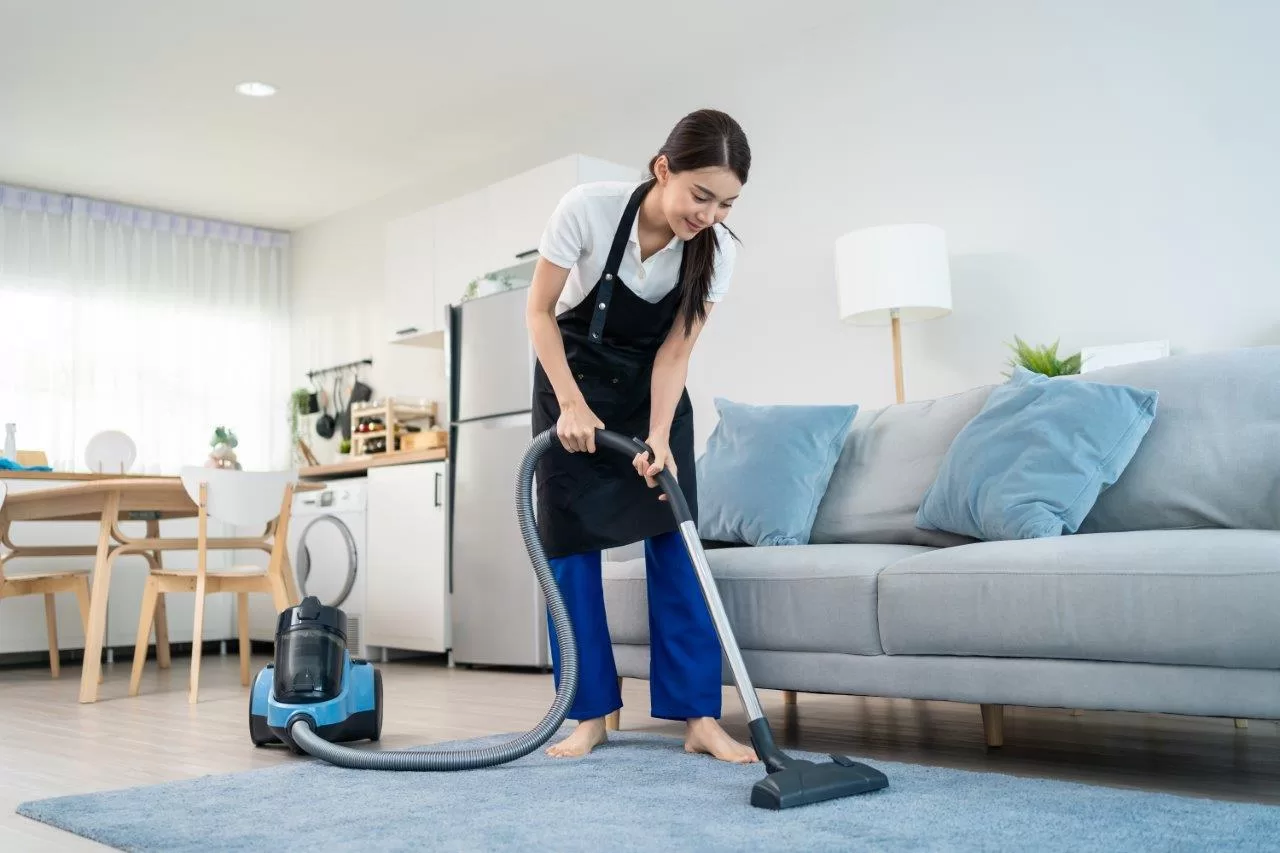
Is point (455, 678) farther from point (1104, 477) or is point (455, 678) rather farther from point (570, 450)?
point (1104, 477)

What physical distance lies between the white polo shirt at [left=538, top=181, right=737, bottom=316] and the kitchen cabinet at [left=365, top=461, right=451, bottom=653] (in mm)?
2727

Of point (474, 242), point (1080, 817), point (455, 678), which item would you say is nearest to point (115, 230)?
point (474, 242)

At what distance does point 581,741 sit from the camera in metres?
2.23

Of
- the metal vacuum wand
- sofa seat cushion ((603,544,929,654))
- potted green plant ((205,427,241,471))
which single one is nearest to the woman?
sofa seat cushion ((603,544,929,654))

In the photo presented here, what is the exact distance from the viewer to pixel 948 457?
2.50m

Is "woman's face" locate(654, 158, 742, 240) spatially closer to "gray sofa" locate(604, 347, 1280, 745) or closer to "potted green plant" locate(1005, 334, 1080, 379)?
"gray sofa" locate(604, 347, 1280, 745)

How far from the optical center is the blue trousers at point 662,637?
223 cm

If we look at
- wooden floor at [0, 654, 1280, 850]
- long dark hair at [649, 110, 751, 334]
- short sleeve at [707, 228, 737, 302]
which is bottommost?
wooden floor at [0, 654, 1280, 850]

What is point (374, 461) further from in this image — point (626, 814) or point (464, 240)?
point (626, 814)

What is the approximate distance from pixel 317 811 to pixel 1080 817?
3.65ft

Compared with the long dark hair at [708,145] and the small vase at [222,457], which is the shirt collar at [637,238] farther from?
the small vase at [222,457]

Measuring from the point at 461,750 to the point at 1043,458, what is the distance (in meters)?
1.25

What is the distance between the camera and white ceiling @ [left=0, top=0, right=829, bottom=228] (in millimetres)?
4234

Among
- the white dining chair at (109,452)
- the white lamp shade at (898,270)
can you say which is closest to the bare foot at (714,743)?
the white lamp shade at (898,270)
